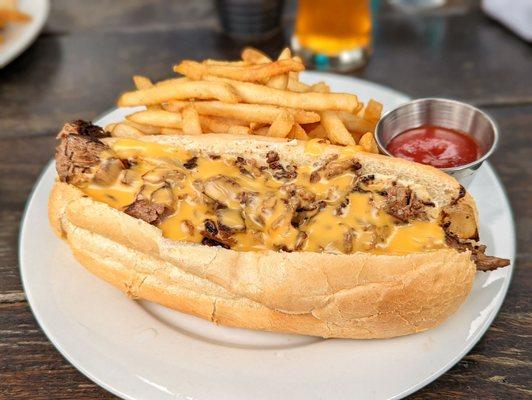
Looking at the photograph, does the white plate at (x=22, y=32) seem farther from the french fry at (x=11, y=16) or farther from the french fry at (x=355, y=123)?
the french fry at (x=355, y=123)

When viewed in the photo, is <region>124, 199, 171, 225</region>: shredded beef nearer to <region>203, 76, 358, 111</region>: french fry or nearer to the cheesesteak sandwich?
the cheesesteak sandwich

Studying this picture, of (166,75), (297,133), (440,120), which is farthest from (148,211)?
(166,75)

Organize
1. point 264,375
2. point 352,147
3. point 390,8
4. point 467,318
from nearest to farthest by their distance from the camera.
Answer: point 264,375 → point 467,318 → point 352,147 → point 390,8

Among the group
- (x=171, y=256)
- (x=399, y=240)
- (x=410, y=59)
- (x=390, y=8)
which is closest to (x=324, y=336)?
(x=399, y=240)

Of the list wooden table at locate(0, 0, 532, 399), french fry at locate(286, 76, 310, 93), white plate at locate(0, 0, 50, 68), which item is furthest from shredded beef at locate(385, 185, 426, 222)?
white plate at locate(0, 0, 50, 68)

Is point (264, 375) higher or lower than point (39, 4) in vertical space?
lower

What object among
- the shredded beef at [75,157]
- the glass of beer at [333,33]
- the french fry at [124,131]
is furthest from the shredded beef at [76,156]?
the glass of beer at [333,33]

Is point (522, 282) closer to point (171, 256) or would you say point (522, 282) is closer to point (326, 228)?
point (326, 228)
